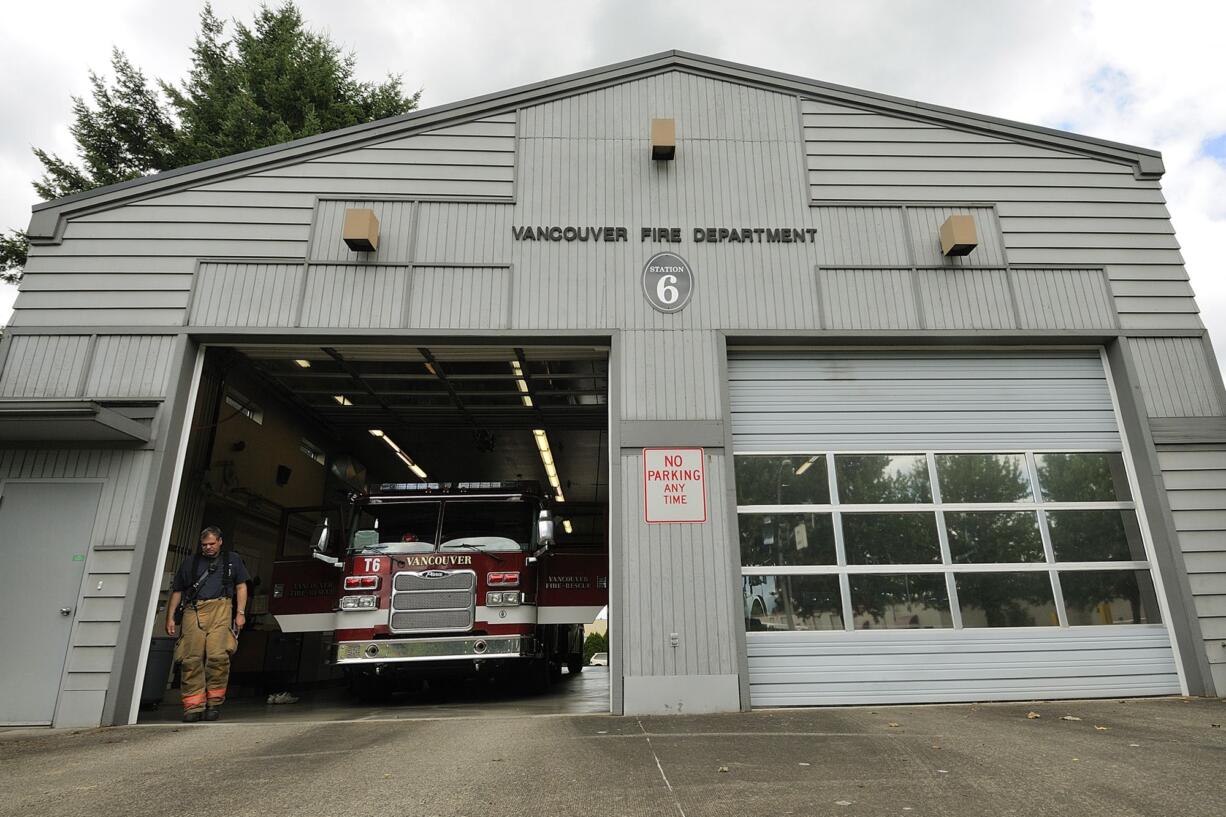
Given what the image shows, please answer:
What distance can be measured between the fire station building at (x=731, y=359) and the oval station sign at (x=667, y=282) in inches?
1.3

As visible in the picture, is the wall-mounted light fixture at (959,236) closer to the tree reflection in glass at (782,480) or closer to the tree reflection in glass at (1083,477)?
the tree reflection in glass at (1083,477)

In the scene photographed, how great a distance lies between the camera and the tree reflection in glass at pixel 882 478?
282 inches

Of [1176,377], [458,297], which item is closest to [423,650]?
[458,297]

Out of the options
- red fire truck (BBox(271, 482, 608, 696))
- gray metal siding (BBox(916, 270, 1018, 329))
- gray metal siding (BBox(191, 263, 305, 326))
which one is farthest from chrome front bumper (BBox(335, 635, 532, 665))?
gray metal siding (BBox(916, 270, 1018, 329))

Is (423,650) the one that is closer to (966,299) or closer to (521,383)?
(521,383)

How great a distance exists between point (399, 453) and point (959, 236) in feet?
35.1

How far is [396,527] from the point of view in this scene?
27.2ft

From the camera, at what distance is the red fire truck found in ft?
24.8

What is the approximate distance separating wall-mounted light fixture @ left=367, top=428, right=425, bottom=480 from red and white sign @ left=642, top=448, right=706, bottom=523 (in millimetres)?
6886

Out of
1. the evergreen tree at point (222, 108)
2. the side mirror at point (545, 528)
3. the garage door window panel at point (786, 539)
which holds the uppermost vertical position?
the evergreen tree at point (222, 108)

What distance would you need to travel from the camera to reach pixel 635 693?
634 centimetres

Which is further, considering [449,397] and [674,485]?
[449,397]

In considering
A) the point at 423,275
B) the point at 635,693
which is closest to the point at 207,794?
the point at 635,693

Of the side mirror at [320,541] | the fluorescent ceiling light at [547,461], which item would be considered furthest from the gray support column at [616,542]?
the fluorescent ceiling light at [547,461]
